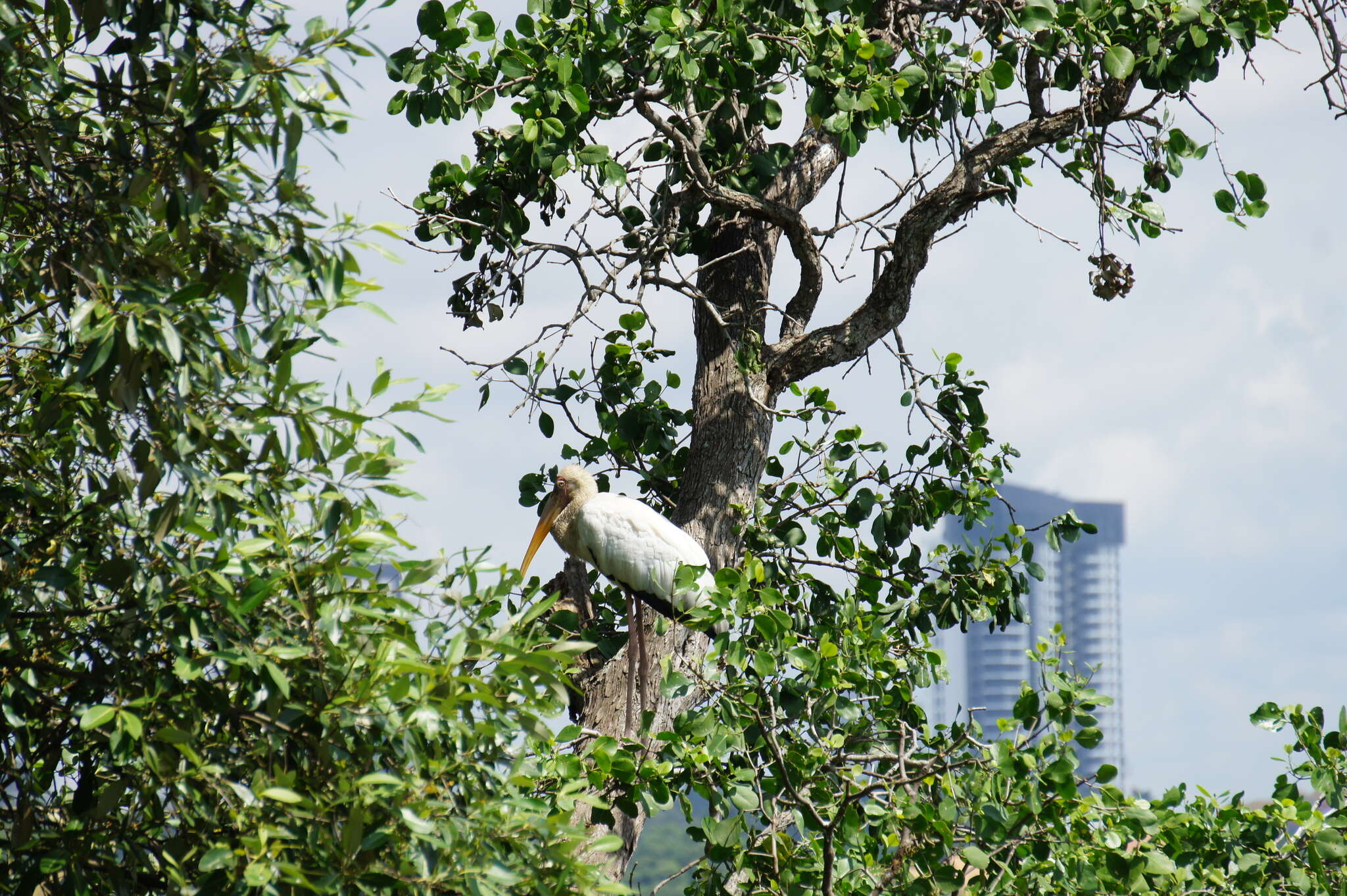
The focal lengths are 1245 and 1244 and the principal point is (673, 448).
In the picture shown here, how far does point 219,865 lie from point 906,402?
175 inches

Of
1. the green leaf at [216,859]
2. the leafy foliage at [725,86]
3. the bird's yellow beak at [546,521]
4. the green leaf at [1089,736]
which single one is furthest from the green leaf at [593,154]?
the green leaf at [216,859]

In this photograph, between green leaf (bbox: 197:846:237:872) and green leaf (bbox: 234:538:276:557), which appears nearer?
green leaf (bbox: 197:846:237:872)

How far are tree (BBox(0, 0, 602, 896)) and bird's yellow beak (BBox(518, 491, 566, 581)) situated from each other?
3512mm

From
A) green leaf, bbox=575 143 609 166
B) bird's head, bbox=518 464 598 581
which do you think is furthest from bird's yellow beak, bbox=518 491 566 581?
green leaf, bbox=575 143 609 166

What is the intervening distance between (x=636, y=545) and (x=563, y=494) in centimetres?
88

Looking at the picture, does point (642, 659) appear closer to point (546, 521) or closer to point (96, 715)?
point (546, 521)

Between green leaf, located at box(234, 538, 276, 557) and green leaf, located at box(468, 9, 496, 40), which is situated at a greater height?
green leaf, located at box(468, 9, 496, 40)

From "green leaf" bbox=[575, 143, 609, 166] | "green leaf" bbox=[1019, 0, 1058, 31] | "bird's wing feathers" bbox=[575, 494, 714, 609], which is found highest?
"green leaf" bbox=[1019, 0, 1058, 31]

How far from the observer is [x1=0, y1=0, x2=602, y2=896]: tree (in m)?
2.43

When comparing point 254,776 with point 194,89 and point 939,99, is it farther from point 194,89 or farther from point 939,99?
point 939,99

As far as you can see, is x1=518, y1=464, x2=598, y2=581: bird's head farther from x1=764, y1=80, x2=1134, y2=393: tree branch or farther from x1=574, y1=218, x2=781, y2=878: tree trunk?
x1=764, y1=80, x2=1134, y2=393: tree branch

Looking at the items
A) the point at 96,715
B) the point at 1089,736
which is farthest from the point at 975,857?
the point at 96,715

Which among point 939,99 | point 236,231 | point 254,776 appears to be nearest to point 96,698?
point 254,776

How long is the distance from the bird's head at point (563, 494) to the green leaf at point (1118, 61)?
3062mm
